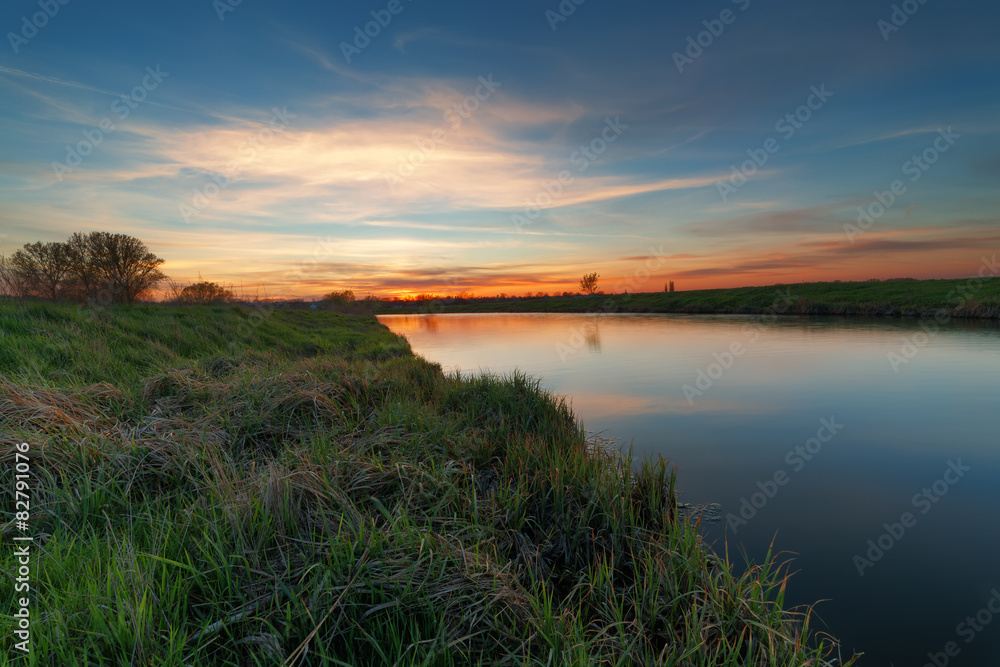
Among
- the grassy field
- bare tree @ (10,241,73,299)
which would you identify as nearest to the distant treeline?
bare tree @ (10,241,73,299)

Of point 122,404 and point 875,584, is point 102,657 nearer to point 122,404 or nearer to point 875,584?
point 122,404

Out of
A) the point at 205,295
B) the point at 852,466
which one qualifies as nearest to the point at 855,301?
the point at 852,466

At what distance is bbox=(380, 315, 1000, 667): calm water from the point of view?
402 centimetres

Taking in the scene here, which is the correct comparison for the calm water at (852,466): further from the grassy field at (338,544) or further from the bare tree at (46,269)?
the bare tree at (46,269)

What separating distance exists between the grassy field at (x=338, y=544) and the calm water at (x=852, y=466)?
3.48 ft

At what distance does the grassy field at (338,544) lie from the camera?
2.28 metres

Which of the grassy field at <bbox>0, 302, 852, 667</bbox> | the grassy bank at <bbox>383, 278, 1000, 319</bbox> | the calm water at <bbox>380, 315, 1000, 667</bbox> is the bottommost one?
the calm water at <bbox>380, 315, 1000, 667</bbox>

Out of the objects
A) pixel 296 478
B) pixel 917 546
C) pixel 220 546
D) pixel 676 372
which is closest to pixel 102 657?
pixel 220 546

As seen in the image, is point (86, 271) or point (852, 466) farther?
point (86, 271)

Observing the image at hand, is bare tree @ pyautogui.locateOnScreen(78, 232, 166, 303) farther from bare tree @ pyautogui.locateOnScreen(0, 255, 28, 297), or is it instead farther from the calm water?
the calm water

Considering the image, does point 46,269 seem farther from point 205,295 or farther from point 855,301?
point 855,301

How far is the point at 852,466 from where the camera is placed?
7.17 m

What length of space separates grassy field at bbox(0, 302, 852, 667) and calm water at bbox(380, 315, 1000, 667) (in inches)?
41.7

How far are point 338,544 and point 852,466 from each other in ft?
27.0
